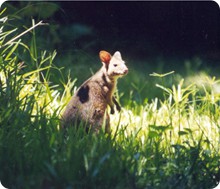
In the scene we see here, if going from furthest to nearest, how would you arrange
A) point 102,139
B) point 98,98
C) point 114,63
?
point 98,98
point 114,63
point 102,139

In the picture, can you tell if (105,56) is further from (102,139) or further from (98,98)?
(102,139)

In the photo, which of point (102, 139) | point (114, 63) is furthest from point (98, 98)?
point (102, 139)

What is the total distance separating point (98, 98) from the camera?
15.5 ft

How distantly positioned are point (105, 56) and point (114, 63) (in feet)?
0.32

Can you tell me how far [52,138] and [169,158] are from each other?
816 millimetres

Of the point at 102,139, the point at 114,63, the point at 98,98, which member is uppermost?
the point at 114,63

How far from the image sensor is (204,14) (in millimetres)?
4406

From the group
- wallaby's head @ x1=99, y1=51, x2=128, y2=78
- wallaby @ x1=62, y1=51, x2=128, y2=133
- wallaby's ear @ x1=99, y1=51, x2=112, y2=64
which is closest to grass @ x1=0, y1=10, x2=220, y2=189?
wallaby @ x1=62, y1=51, x2=128, y2=133

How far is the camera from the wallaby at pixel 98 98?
444 cm

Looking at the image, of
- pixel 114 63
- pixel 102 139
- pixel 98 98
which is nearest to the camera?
pixel 102 139

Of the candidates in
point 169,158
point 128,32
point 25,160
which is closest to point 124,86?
point 128,32

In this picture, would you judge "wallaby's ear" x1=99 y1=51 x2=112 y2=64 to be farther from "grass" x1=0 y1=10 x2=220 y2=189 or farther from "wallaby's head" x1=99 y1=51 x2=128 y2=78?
"grass" x1=0 y1=10 x2=220 y2=189

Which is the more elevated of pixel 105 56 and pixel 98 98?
pixel 105 56

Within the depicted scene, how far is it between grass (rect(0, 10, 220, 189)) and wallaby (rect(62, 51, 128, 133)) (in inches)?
5.3
